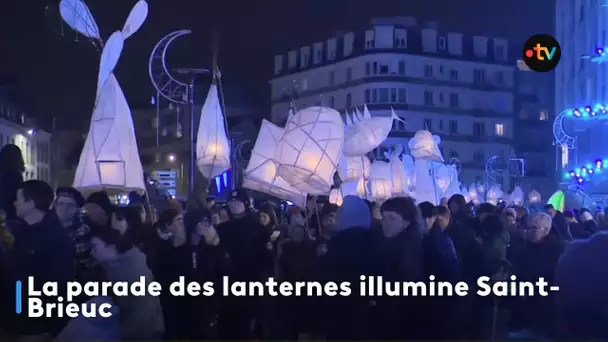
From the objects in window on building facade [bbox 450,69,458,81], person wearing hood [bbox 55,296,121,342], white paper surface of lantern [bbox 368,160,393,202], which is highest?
window on building facade [bbox 450,69,458,81]

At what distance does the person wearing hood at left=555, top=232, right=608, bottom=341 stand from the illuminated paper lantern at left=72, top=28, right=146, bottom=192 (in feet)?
15.7

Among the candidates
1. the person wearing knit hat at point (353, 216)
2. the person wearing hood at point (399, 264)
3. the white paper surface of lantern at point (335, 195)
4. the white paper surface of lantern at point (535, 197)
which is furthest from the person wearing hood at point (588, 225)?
the white paper surface of lantern at point (535, 197)

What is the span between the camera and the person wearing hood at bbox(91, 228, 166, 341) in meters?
4.55

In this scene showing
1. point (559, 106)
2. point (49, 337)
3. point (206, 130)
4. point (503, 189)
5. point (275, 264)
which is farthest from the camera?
point (559, 106)

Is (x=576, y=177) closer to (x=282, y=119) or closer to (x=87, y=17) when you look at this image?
(x=282, y=119)

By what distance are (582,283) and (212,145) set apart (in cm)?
734

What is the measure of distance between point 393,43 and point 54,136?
33.8 feet

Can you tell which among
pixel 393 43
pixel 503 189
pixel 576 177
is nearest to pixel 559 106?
pixel 503 189

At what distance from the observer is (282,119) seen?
12.5 meters

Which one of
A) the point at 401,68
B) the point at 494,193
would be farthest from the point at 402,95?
the point at 494,193

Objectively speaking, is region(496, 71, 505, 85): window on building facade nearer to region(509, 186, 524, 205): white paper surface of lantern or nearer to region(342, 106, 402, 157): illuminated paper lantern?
region(509, 186, 524, 205): white paper surface of lantern

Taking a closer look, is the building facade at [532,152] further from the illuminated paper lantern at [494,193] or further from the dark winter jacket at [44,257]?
the dark winter jacket at [44,257]

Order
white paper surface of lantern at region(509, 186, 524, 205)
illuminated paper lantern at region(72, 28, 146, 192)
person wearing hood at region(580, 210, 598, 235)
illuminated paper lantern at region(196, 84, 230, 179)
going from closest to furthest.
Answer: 1. person wearing hood at region(580, 210, 598, 235)
2. illuminated paper lantern at region(72, 28, 146, 192)
3. illuminated paper lantern at region(196, 84, 230, 179)
4. white paper surface of lantern at region(509, 186, 524, 205)

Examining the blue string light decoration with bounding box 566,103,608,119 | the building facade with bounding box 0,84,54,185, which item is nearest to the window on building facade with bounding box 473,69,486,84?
the blue string light decoration with bounding box 566,103,608,119
